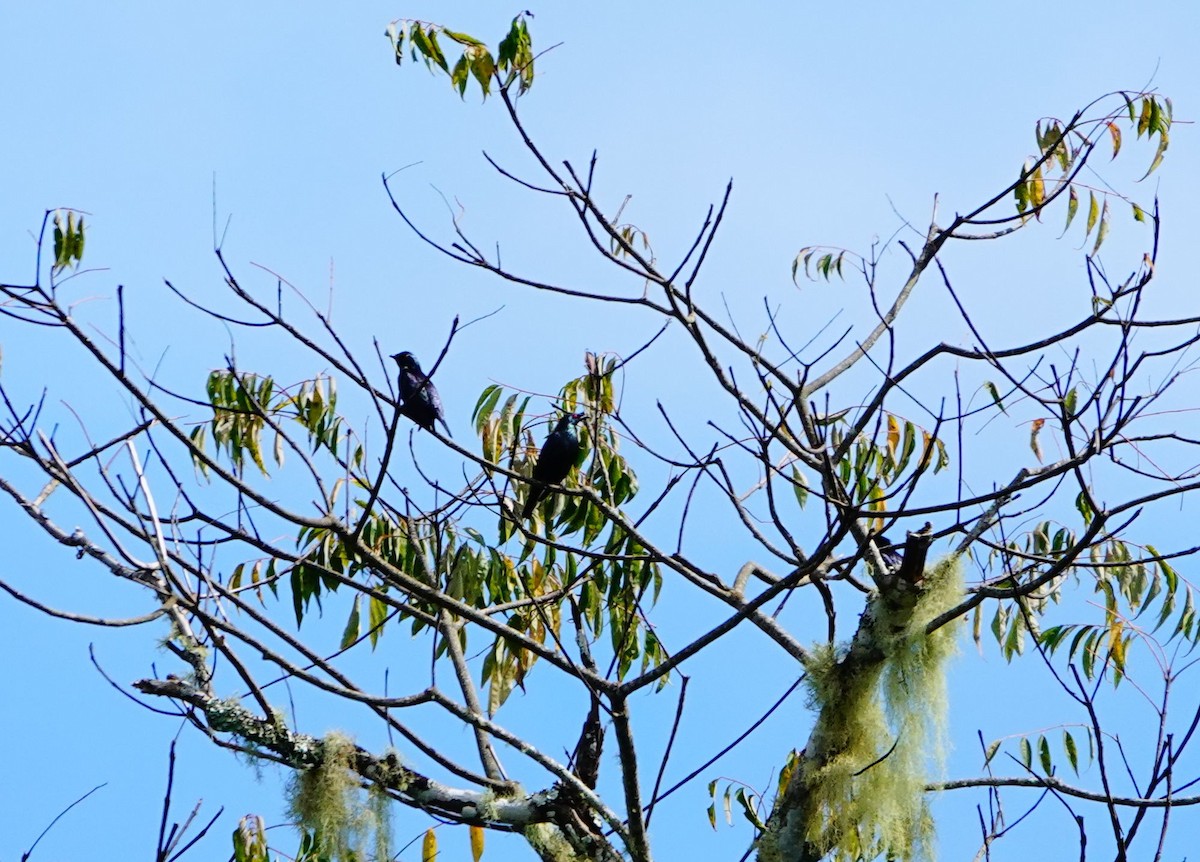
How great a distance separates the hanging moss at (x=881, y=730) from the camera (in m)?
3.47

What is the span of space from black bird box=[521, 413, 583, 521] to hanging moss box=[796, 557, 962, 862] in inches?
67.0

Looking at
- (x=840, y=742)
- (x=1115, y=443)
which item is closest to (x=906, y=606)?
(x=840, y=742)

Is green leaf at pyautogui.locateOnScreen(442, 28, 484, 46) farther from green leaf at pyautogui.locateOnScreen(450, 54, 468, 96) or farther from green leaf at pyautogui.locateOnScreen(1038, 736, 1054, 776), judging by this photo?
green leaf at pyautogui.locateOnScreen(1038, 736, 1054, 776)

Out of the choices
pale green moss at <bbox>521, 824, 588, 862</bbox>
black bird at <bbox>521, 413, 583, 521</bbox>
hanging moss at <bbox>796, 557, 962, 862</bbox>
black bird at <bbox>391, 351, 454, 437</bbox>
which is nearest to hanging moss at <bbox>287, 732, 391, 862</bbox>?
pale green moss at <bbox>521, 824, 588, 862</bbox>

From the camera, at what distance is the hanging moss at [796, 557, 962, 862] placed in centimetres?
347

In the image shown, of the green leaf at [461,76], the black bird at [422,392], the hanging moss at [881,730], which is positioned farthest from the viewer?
the black bird at [422,392]

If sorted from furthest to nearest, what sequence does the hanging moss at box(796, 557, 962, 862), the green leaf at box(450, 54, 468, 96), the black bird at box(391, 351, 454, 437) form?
1. the black bird at box(391, 351, 454, 437)
2. the green leaf at box(450, 54, 468, 96)
3. the hanging moss at box(796, 557, 962, 862)

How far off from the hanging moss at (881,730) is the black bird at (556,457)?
170cm

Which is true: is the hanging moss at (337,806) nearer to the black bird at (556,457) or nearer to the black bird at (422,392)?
the black bird at (556,457)

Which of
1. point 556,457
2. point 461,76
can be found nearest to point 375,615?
point 556,457

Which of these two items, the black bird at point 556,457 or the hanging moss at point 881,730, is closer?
the hanging moss at point 881,730

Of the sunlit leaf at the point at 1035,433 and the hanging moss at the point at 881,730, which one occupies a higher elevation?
the sunlit leaf at the point at 1035,433

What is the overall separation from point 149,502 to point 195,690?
0.50 metres

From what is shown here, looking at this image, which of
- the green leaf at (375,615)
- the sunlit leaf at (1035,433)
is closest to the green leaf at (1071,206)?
the sunlit leaf at (1035,433)
